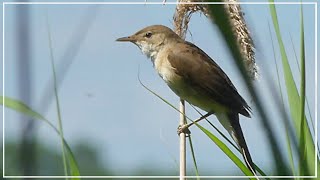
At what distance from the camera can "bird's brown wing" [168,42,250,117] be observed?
1.58 m

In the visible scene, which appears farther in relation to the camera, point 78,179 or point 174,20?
point 174,20

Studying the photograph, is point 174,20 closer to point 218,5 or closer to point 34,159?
point 34,159

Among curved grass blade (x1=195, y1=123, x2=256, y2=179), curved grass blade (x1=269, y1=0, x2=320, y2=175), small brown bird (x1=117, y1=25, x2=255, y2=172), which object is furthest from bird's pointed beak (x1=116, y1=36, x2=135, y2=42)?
curved grass blade (x1=269, y1=0, x2=320, y2=175)

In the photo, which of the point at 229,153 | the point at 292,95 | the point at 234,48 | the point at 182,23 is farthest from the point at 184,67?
the point at 234,48

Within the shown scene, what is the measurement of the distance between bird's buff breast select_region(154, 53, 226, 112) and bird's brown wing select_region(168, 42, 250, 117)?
0.05ft

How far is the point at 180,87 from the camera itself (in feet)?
5.49

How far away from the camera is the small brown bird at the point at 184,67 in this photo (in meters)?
1.55

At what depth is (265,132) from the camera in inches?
9.5

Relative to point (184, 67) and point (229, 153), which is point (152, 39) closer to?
point (184, 67)

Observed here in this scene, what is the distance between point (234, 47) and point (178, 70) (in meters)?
1.57

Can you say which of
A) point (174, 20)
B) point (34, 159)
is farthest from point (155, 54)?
point (34, 159)

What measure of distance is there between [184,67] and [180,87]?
0.13 m

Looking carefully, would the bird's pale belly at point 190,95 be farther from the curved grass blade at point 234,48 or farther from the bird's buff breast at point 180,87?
the curved grass blade at point 234,48

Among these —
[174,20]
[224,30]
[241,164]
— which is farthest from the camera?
[174,20]
